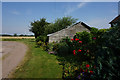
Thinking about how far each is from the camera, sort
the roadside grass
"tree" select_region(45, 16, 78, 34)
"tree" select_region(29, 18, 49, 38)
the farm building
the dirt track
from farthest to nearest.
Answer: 1. "tree" select_region(29, 18, 49, 38)
2. "tree" select_region(45, 16, 78, 34)
3. the farm building
4. the dirt track
5. the roadside grass

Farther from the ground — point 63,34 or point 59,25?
point 59,25

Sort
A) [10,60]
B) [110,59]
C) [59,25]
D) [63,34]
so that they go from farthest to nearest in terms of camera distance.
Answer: [59,25] → [63,34] → [10,60] → [110,59]

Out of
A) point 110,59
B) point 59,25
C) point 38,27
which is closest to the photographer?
point 110,59

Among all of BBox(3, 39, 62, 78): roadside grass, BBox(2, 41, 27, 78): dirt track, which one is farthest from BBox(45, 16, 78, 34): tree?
BBox(3, 39, 62, 78): roadside grass

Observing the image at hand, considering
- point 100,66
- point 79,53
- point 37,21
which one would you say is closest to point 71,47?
point 79,53

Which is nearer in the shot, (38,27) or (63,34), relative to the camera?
(63,34)

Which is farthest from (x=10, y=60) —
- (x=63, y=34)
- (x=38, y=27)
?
(x=38, y=27)

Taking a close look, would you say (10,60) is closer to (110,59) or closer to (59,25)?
(110,59)

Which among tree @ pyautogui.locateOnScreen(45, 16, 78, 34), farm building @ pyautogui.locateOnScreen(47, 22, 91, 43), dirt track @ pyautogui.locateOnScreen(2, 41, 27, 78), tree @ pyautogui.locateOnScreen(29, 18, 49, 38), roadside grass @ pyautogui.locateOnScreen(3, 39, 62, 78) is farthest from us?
tree @ pyautogui.locateOnScreen(29, 18, 49, 38)

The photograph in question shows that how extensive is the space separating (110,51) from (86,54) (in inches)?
149

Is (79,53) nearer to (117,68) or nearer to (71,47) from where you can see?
(71,47)

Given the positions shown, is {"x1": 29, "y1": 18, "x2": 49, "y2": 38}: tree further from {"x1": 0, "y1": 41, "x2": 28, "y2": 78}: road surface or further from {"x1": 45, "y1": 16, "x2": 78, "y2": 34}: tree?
{"x1": 0, "y1": 41, "x2": 28, "y2": 78}: road surface

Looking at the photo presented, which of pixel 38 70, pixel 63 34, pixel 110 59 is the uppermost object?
pixel 63 34

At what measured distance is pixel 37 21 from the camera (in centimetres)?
3212
